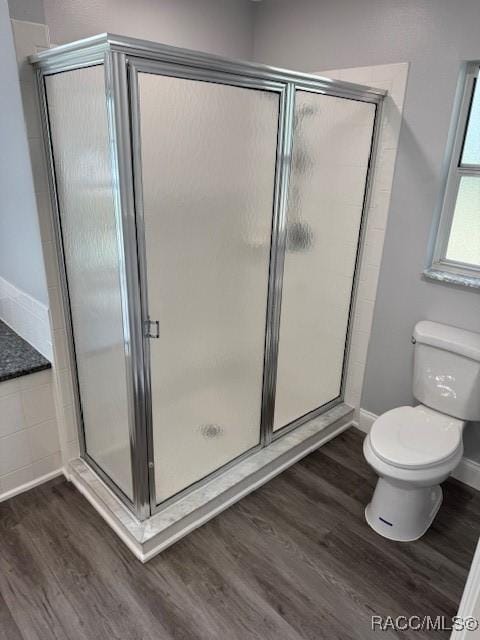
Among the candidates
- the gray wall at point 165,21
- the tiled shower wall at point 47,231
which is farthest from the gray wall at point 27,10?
the gray wall at point 165,21

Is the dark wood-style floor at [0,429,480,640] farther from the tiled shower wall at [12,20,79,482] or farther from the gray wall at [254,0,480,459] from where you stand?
the gray wall at [254,0,480,459]

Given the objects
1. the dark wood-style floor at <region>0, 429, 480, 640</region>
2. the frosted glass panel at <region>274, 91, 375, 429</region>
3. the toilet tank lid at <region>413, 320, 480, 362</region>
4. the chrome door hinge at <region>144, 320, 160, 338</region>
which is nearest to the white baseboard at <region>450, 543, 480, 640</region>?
the dark wood-style floor at <region>0, 429, 480, 640</region>

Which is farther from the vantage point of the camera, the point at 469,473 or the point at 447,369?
the point at 469,473

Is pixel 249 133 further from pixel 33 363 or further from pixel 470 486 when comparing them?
pixel 470 486

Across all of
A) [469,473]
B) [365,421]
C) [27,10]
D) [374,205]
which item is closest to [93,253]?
[27,10]

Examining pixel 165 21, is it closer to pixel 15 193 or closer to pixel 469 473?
pixel 15 193

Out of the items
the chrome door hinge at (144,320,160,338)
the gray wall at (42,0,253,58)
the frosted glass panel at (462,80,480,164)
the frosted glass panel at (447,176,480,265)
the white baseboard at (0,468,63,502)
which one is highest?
the gray wall at (42,0,253,58)

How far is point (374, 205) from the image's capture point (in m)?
2.39

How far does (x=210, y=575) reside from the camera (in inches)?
71.0

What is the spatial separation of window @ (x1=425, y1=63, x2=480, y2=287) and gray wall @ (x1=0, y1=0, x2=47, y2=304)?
180 centimetres

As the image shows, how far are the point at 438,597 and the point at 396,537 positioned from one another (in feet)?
0.93

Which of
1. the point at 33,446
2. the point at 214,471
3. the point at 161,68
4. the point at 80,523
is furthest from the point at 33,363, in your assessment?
the point at 161,68

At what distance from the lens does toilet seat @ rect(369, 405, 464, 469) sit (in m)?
1.87

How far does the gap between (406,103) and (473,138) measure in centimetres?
35
